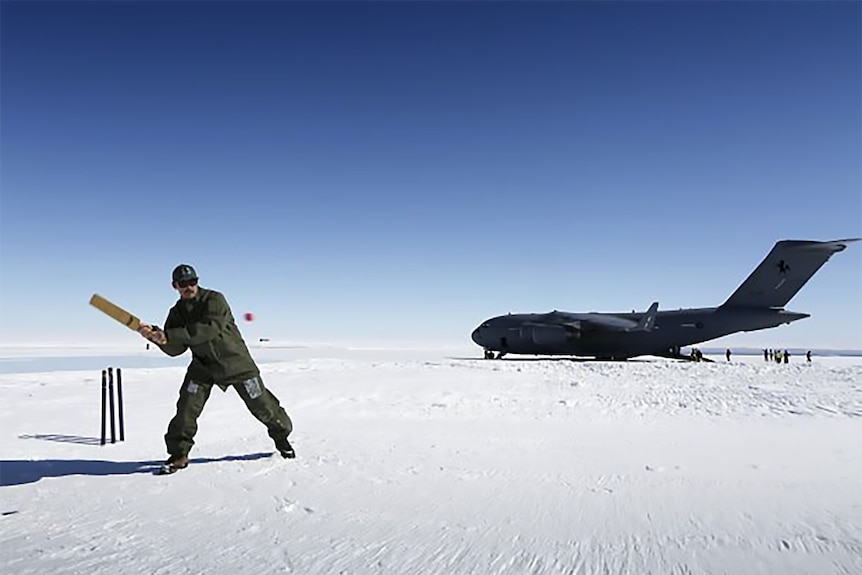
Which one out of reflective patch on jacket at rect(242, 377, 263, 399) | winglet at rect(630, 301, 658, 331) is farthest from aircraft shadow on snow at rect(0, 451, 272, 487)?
winglet at rect(630, 301, 658, 331)

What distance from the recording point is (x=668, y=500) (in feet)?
13.3

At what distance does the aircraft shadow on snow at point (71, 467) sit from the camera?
4.84 m

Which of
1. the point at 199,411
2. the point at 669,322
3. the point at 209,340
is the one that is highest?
the point at 669,322

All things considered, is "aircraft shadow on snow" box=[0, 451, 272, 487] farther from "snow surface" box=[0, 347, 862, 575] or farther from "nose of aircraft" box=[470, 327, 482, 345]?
"nose of aircraft" box=[470, 327, 482, 345]

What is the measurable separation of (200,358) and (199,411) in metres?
0.53

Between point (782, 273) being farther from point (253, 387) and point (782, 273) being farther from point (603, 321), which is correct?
point (253, 387)

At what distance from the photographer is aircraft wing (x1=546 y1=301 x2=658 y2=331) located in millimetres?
31641

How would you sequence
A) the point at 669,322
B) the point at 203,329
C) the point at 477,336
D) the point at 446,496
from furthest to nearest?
the point at 477,336 < the point at 669,322 < the point at 203,329 < the point at 446,496

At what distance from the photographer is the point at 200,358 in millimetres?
5172

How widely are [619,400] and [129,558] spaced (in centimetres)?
987

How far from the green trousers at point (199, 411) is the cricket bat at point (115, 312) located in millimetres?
761

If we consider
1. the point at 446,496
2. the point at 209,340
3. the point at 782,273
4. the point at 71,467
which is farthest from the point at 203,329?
the point at 782,273

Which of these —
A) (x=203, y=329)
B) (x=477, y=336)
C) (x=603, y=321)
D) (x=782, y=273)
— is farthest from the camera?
(x=477, y=336)

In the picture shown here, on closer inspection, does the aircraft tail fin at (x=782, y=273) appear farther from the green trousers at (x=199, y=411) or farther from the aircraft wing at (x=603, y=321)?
the green trousers at (x=199, y=411)
